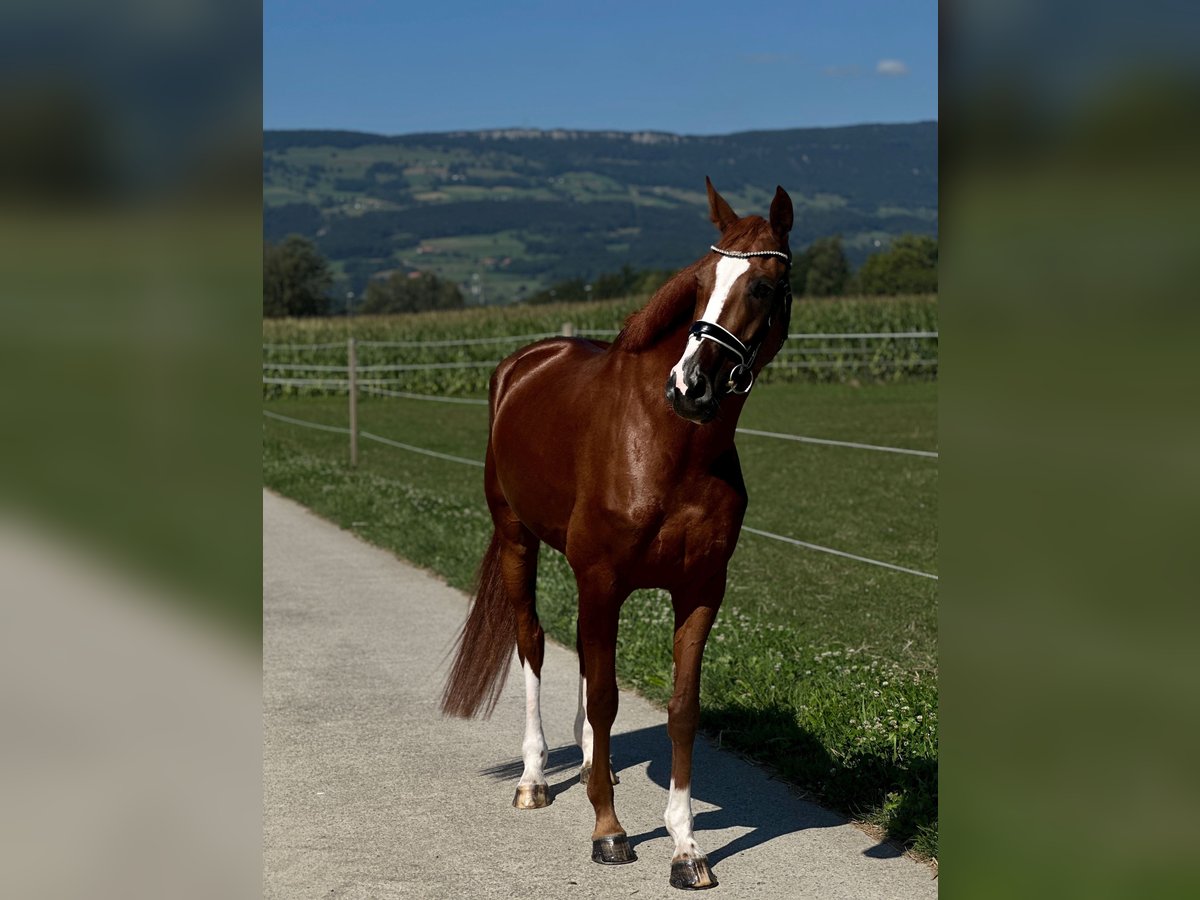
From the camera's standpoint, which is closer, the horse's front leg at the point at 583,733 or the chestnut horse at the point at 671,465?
the chestnut horse at the point at 671,465

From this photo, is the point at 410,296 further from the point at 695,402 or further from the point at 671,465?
the point at 695,402

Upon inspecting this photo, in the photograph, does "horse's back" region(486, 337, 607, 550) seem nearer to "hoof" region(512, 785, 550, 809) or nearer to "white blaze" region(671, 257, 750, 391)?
"white blaze" region(671, 257, 750, 391)

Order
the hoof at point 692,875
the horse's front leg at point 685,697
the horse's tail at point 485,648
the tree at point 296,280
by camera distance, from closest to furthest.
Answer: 1. the hoof at point 692,875
2. the horse's front leg at point 685,697
3. the horse's tail at point 485,648
4. the tree at point 296,280

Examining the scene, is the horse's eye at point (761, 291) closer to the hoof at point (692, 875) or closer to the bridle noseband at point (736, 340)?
the bridle noseband at point (736, 340)

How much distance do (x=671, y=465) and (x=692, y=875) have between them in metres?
1.19

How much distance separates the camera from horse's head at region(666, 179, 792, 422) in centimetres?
332

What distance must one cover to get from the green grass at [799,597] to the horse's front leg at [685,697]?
72cm

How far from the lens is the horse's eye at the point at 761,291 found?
3.36m

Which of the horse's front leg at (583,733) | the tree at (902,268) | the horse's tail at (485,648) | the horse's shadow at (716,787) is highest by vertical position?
the tree at (902,268)

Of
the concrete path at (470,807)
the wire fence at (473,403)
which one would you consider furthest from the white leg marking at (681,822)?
the wire fence at (473,403)
